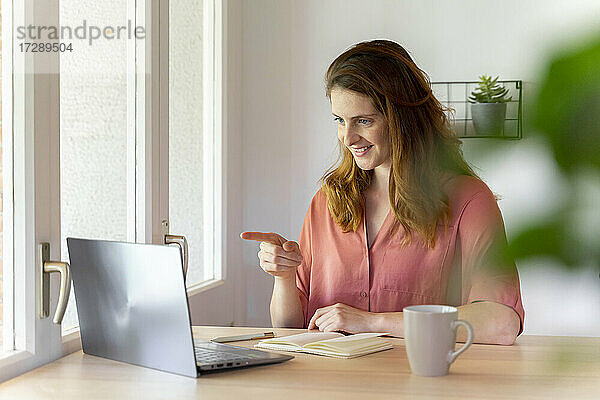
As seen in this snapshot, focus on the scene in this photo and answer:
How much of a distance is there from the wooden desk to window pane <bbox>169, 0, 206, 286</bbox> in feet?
3.09

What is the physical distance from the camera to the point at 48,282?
51.9 inches

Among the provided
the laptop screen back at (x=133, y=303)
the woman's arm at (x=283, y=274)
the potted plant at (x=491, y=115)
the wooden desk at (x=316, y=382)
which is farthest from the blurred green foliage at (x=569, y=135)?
the woman's arm at (x=283, y=274)

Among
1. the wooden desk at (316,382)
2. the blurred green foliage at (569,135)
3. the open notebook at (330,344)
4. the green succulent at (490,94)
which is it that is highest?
the green succulent at (490,94)

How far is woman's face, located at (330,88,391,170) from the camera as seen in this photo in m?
1.77

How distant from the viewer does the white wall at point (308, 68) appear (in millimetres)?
2688

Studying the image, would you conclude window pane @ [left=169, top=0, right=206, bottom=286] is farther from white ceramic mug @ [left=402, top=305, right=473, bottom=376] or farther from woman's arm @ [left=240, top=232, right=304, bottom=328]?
white ceramic mug @ [left=402, top=305, right=473, bottom=376]

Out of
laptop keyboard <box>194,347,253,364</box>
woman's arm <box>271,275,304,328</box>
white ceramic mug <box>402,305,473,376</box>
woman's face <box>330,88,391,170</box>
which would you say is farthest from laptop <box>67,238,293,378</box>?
woman's face <box>330,88,391,170</box>

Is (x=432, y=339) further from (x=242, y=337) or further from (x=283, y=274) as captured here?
(x=283, y=274)

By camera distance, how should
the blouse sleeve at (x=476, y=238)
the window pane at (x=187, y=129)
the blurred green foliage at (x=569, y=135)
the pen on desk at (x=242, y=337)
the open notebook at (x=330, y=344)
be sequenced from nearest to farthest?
the blurred green foliage at (x=569, y=135), the open notebook at (x=330, y=344), the pen on desk at (x=242, y=337), the blouse sleeve at (x=476, y=238), the window pane at (x=187, y=129)

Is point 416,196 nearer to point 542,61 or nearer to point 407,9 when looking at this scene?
point 407,9

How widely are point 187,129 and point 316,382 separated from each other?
1323mm

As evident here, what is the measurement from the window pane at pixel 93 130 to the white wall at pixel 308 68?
3.12ft

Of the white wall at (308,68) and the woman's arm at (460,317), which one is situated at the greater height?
the white wall at (308,68)

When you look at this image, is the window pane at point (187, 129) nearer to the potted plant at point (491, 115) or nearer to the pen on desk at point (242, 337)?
the pen on desk at point (242, 337)
